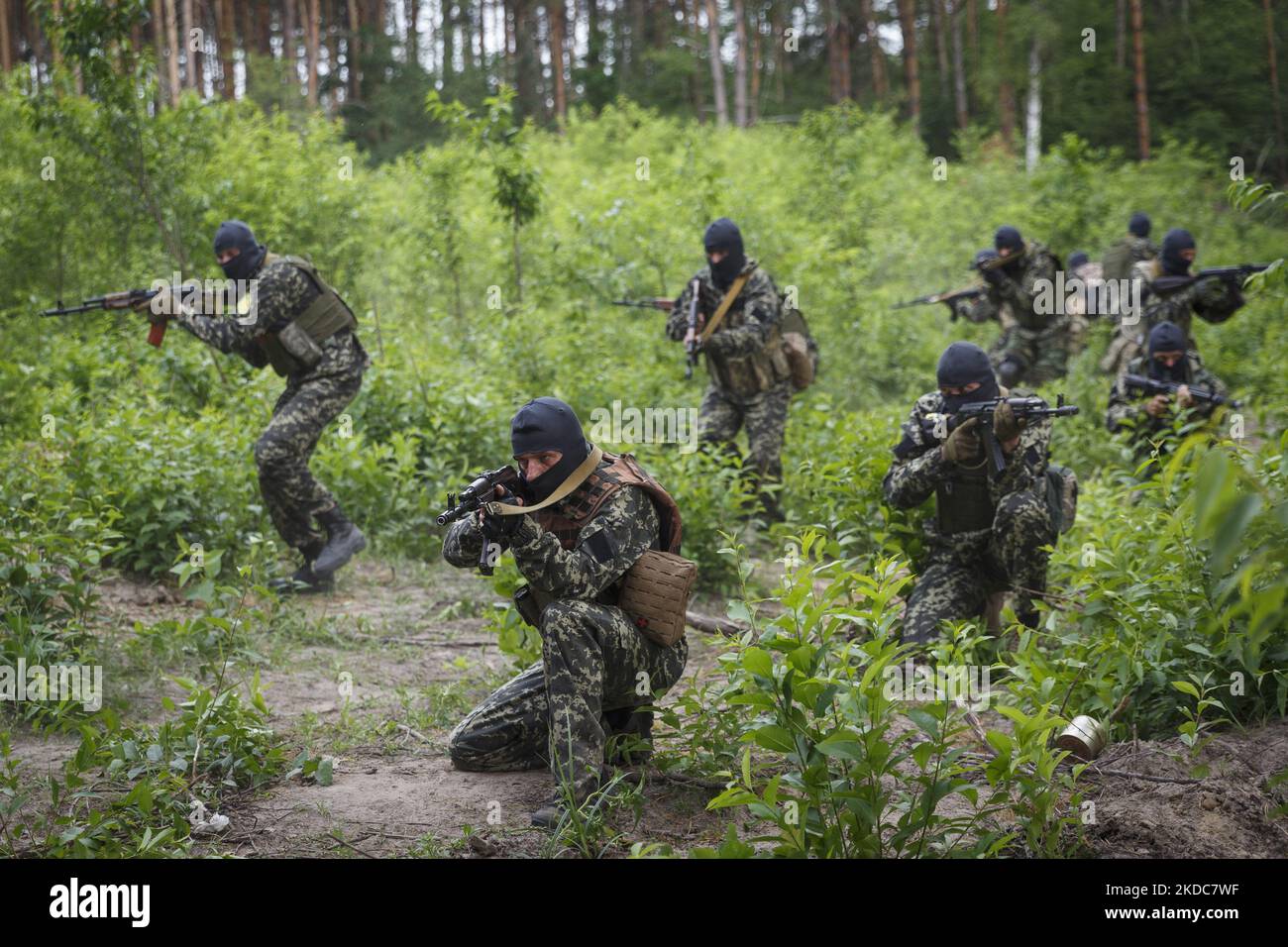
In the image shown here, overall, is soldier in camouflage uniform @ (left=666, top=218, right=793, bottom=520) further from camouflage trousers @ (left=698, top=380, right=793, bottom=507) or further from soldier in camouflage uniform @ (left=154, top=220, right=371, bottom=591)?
soldier in camouflage uniform @ (left=154, top=220, right=371, bottom=591)

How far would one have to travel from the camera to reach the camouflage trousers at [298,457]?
6.97 m

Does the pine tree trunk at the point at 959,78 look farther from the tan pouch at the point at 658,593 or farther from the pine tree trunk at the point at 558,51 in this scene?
the tan pouch at the point at 658,593

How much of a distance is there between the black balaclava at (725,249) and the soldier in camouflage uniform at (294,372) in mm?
2546

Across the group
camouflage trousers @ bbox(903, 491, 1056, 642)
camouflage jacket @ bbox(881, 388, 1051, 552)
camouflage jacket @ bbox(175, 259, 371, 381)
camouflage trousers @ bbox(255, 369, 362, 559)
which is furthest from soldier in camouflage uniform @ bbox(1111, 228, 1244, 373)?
camouflage trousers @ bbox(255, 369, 362, 559)

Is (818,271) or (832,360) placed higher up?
(818,271)

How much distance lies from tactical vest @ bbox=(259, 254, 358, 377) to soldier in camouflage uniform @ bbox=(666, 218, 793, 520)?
251 cm

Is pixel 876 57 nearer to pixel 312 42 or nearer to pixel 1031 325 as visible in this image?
pixel 312 42

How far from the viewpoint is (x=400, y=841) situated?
3.99 meters

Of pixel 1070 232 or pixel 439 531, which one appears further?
pixel 1070 232

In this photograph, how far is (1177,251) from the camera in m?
10.3

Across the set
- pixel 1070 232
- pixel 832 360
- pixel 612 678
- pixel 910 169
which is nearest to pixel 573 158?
pixel 910 169

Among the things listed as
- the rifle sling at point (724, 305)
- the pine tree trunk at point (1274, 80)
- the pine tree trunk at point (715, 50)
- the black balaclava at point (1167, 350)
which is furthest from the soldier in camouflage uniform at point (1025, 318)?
the pine tree trunk at point (1274, 80)
